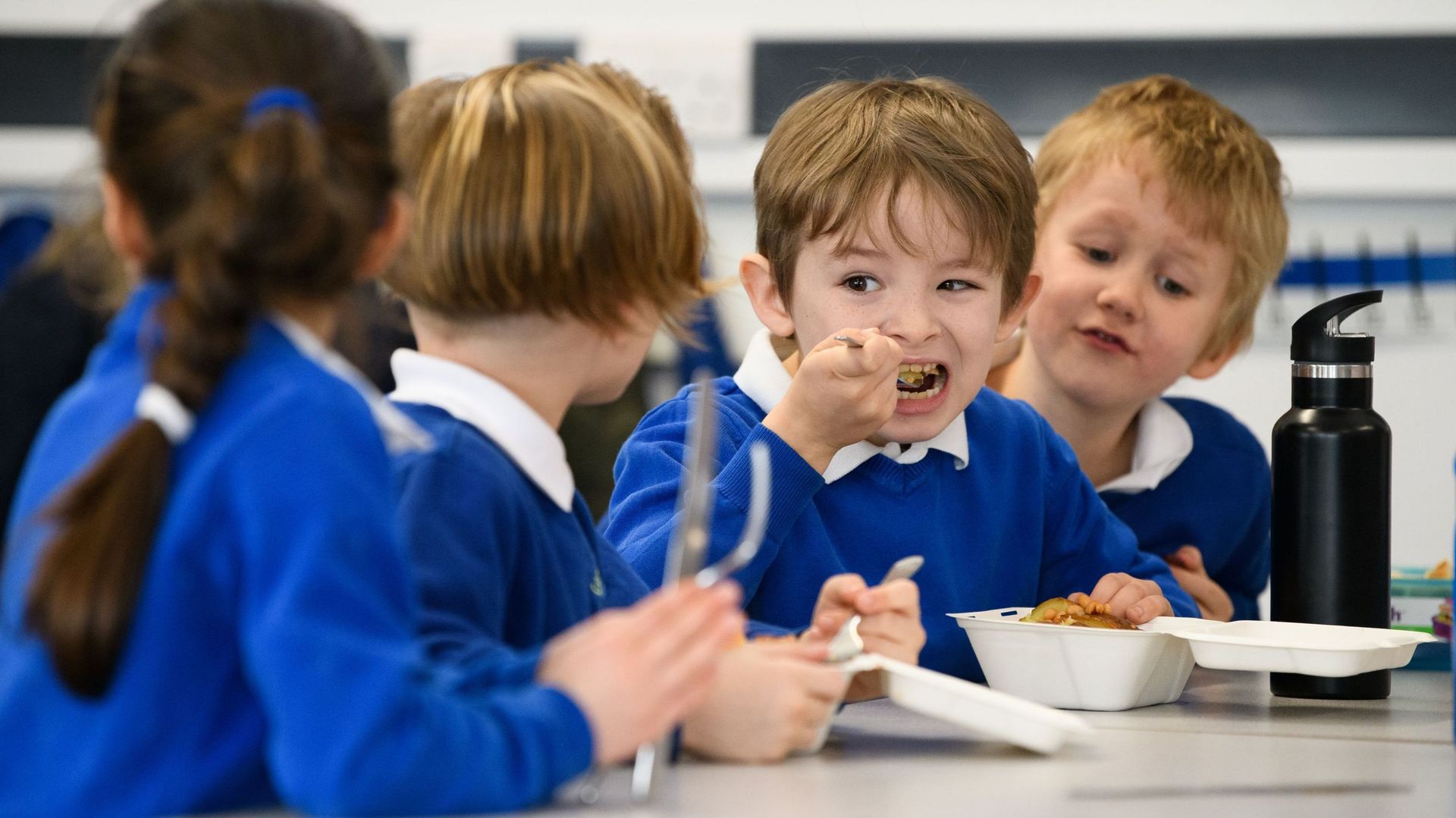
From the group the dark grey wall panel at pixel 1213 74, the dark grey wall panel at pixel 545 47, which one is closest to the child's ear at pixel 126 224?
the dark grey wall panel at pixel 1213 74

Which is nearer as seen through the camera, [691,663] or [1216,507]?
[691,663]

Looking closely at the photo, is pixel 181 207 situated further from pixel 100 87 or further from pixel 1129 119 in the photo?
pixel 1129 119

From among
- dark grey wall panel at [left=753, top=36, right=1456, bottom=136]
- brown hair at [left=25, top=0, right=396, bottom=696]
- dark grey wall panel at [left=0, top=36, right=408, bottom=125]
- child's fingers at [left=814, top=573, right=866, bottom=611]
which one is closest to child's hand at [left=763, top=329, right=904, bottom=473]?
child's fingers at [left=814, top=573, right=866, bottom=611]

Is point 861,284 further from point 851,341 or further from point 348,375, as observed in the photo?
point 348,375

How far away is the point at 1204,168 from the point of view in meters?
1.76

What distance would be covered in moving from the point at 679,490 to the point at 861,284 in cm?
29

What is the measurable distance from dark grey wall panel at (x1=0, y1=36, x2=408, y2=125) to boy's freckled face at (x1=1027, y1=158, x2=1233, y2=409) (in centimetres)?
199

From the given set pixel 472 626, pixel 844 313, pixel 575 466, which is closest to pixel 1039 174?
pixel 844 313

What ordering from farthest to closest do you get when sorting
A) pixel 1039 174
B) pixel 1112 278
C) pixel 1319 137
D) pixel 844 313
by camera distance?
pixel 1319 137, pixel 1039 174, pixel 1112 278, pixel 844 313

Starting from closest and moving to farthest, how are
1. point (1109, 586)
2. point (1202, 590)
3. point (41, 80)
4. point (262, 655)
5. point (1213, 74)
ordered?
point (262, 655) < point (1109, 586) < point (1202, 590) < point (1213, 74) < point (41, 80)

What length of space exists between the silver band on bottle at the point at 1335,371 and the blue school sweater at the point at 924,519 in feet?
0.98

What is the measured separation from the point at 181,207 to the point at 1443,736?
2.94 ft

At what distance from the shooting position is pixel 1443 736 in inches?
41.5

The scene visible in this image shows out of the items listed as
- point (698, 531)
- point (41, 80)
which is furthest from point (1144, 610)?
point (41, 80)
